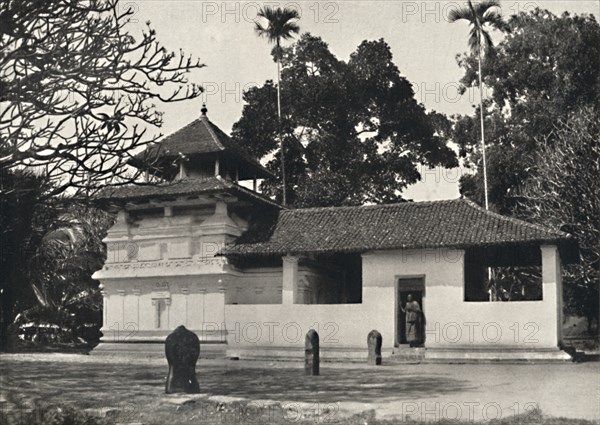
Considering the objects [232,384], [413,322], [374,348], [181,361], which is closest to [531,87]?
[413,322]

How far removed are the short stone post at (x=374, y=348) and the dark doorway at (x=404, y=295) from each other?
2078mm

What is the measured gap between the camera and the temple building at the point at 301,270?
2322 centimetres

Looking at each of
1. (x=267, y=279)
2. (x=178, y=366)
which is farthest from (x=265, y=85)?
(x=178, y=366)

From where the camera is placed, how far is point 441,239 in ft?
78.0

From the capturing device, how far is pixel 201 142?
29438mm

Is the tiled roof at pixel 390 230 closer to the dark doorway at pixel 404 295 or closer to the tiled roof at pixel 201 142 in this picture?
the dark doorway at pixel 404 295

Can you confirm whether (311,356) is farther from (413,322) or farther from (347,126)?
(347,126)

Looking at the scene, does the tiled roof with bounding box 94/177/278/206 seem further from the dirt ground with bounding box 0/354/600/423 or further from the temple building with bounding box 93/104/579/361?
the dirt ground with bounding box 0/354/600/423

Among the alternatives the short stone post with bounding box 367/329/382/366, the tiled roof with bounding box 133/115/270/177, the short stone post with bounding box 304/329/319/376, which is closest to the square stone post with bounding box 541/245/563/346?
the short stone post with bounding box 367/329/382/366

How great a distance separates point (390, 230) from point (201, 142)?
826 cm

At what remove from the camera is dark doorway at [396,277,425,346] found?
2459cm

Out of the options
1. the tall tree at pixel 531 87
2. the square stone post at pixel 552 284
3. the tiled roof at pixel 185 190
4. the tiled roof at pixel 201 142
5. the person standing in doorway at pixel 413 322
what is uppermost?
the tall tree at pixel 531 87

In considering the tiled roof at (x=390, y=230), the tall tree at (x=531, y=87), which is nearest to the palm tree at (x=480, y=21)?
the tall tree at (x=531, y=87)

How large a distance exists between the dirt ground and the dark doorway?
9.00 ft
